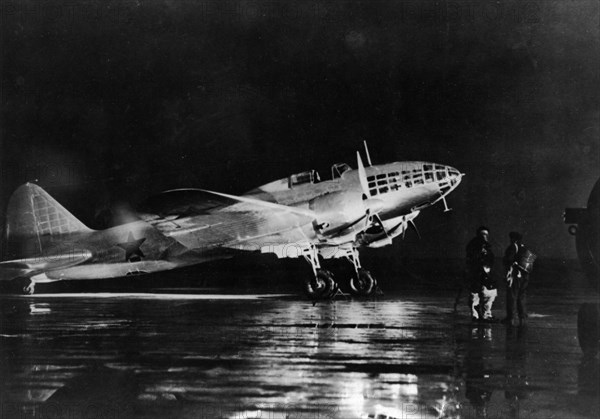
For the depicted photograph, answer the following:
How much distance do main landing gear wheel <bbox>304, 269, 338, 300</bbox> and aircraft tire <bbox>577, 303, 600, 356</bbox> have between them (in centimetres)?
886

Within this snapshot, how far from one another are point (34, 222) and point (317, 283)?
870 centimetres

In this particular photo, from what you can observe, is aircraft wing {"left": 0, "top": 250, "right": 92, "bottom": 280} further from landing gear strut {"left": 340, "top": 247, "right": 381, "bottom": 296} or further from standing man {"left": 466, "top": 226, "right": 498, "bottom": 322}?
standing man {"left": 466, "top": 226, "right": 498, "bottom": 322}

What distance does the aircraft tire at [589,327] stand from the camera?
7699 mm

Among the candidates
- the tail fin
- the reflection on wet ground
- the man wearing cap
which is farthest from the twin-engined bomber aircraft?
the man wearing cap

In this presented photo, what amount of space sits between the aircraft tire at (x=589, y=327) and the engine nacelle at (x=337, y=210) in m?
8.37

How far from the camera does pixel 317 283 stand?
53.6 feet

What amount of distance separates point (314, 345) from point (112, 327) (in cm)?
459

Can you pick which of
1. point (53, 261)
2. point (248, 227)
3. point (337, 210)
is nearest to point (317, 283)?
point (337, 210)

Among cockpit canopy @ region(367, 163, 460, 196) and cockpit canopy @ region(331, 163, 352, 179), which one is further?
cockpit canopy @ region(331, 163, 352, 179)

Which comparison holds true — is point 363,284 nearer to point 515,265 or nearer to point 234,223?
point 234,223

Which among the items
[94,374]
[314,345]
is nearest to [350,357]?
[314,345]

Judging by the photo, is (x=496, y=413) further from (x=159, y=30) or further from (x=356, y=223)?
(x=159, y=30)

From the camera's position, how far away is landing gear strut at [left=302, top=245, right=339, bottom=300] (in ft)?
53.3

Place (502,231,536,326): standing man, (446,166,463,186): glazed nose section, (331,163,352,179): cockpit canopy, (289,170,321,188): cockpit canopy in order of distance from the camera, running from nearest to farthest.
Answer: (502,231,536,326): standing man, (446,166,463,186): glazed nose section, (331,163,352,179): cockpit canopy, (289,170,321,188): cockpit canopy
